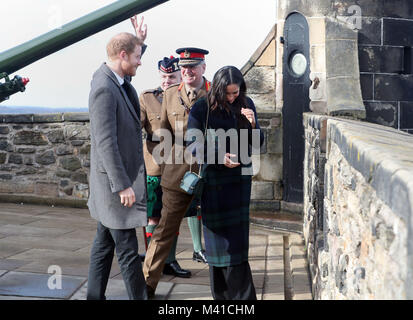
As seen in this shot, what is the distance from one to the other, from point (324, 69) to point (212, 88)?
441 cm

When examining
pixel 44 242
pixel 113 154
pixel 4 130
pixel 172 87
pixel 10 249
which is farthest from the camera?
pixel 4 130

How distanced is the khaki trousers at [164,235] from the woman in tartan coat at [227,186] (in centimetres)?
67

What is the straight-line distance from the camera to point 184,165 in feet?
13.8

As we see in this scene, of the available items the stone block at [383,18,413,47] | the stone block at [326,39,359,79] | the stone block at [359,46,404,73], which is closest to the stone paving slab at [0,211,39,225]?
the stone block at [326,39,359,79]

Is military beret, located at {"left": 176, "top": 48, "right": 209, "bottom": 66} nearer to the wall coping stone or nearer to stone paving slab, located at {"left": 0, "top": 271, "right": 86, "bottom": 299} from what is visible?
stone paving slab, located at {"left": 0, "top": 271, "right": 86, "bottom": 299}

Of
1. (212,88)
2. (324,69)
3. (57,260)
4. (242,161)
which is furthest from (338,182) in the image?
(324,69)

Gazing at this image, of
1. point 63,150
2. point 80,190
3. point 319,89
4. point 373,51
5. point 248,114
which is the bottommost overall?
point 80,190

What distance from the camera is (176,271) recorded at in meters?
4.69

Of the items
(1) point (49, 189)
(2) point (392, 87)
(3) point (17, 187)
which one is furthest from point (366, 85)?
(3) point (17, 187)

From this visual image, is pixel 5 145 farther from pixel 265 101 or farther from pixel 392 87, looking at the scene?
pixel 392 87

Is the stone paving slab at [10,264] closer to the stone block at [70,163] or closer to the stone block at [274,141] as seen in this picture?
the stone block at [70,163]

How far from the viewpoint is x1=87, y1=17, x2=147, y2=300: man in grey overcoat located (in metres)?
3.30

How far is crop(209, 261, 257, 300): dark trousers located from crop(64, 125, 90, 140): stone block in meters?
5.18

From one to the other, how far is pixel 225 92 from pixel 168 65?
143cm
